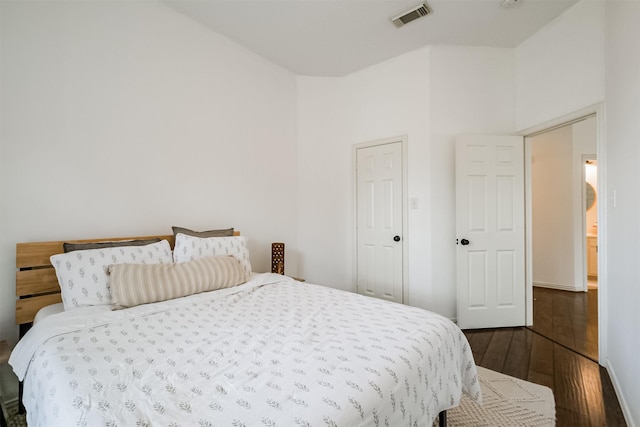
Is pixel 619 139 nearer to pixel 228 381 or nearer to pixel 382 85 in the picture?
pixel 382 85

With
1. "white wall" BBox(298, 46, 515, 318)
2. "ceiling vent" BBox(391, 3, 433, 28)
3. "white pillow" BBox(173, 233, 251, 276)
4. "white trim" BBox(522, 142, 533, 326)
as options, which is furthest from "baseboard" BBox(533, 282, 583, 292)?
"white pillow" BBox(173, 233, 251, 276)

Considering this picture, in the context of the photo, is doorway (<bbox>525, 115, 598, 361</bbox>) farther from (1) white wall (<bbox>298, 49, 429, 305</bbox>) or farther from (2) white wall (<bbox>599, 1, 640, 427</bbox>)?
(1) white wall (<bbox>298, 49, 429, 305</bbox>)

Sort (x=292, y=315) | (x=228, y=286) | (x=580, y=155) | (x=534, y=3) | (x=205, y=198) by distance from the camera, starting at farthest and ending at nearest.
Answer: (x=580, y=155) < (x=205, y=198) < (x=534, y=3) < (x=228, y=286) < (x=292, y=315)

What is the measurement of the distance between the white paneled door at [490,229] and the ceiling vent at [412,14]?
48.1 inches

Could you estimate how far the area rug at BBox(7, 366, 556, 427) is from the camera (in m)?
1.62

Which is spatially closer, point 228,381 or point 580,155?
point 228,381

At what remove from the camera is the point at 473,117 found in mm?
3078

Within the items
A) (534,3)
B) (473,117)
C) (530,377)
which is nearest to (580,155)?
(473,117)

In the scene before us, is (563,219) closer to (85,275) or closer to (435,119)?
(435,119)

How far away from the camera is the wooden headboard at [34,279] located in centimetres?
169

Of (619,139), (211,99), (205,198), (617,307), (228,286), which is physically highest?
(211,99)

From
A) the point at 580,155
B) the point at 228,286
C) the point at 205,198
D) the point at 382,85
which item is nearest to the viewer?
the point at 228,286

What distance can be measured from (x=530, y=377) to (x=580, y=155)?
3743 mm

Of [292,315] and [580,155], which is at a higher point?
[580,155]
